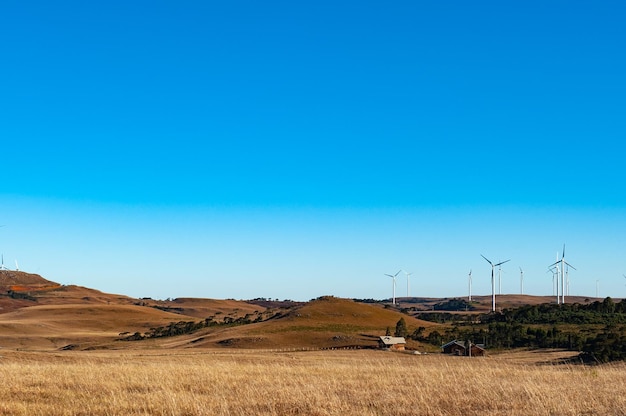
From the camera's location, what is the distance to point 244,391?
55.7ft

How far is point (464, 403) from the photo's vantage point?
1467 centimetres

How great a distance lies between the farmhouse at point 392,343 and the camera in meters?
88.6

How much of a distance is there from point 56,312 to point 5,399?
161 m

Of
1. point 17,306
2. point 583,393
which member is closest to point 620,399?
point 583,393

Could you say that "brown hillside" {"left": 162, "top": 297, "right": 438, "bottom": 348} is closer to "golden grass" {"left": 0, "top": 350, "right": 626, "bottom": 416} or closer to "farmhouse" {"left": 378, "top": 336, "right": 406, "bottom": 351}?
"farmhouse" {"left": 378, "top": 336, "right": 406, "bottom": 351}

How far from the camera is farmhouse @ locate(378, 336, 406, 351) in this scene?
88.6 meters

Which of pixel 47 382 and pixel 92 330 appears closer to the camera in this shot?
pixel 47 382

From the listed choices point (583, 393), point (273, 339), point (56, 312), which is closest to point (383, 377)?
point (583, 393)

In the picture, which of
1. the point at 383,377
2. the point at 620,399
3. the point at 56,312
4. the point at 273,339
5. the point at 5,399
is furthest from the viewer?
the point at 56,312

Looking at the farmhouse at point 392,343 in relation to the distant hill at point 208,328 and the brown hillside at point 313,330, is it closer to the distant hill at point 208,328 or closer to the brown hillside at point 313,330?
the distant hill at point 208,328

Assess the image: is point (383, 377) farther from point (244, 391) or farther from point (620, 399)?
point (620, 399)

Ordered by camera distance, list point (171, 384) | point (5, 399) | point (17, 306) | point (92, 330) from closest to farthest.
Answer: point (5, 399), point (171, 384), point (92, 330), point (17, 306)

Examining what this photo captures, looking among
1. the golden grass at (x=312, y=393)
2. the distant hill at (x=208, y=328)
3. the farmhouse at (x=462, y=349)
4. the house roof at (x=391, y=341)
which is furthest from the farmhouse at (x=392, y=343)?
the golden grass at (x=312, y=393)

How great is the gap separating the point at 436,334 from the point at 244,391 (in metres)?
89.3
